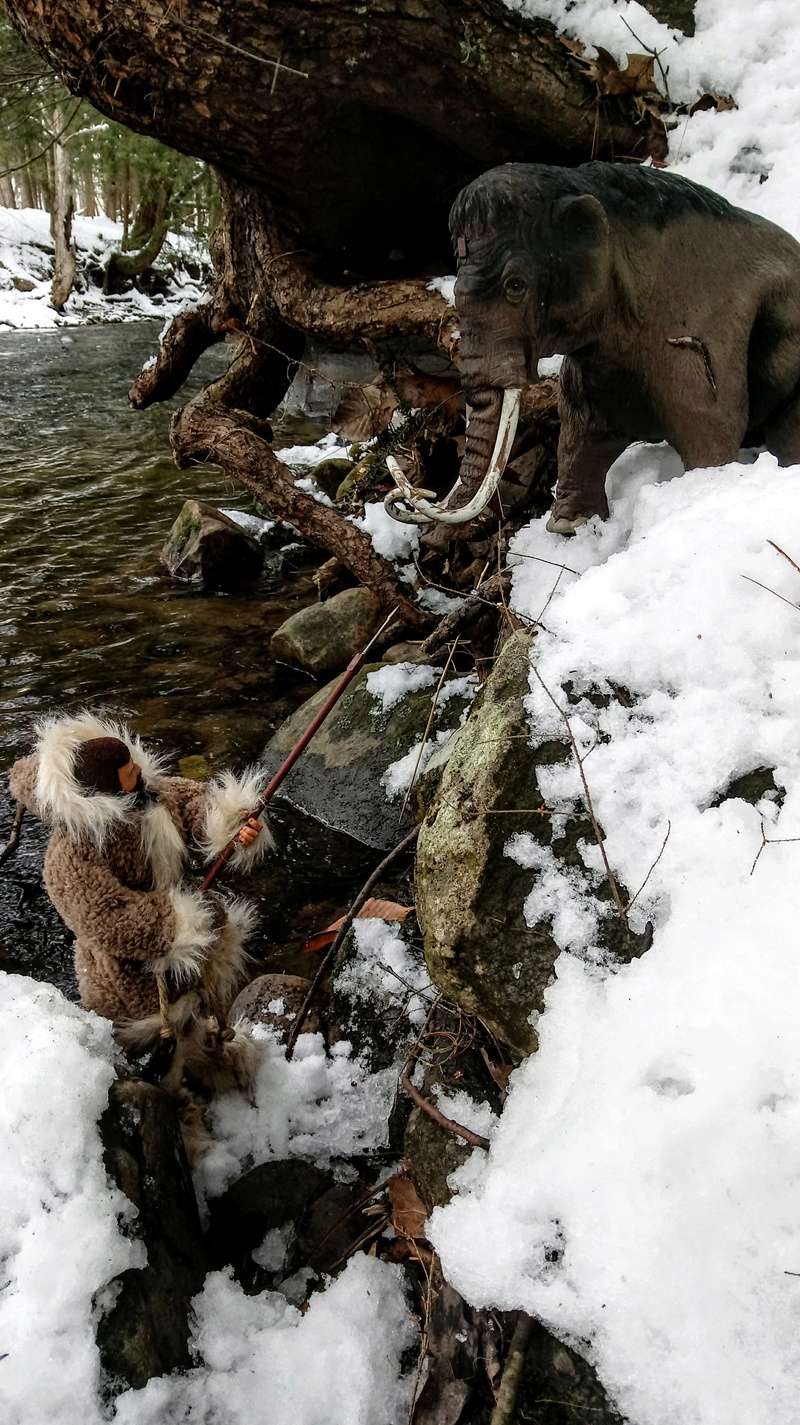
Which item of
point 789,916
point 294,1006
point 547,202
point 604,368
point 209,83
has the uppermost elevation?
point 209,83

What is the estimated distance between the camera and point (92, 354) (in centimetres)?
1827

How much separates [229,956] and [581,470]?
209 centimetres

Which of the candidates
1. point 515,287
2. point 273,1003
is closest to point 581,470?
point 515,287

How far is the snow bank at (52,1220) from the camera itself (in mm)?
1459

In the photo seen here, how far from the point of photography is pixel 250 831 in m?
2.41

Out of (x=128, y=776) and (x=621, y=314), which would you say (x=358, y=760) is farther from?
(x=621, y=314)

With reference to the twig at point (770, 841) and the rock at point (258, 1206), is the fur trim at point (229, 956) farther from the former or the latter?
the twig at point (770, 841)

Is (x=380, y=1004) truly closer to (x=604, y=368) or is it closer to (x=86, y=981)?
(x=86, y=981)

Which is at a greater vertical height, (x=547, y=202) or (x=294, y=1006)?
(x=547, y=202)

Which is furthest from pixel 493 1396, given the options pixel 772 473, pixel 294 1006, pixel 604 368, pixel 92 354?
pixel 92 354

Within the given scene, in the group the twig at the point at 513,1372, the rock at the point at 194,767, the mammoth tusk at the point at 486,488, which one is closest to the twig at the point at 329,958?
the mammoth tusk at the point at 486,488

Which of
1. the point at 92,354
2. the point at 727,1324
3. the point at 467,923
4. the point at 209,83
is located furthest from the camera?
the point at 92,354

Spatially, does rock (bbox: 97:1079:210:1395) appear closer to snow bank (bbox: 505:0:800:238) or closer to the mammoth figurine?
the mammoth figurine

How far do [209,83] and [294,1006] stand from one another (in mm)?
4072
